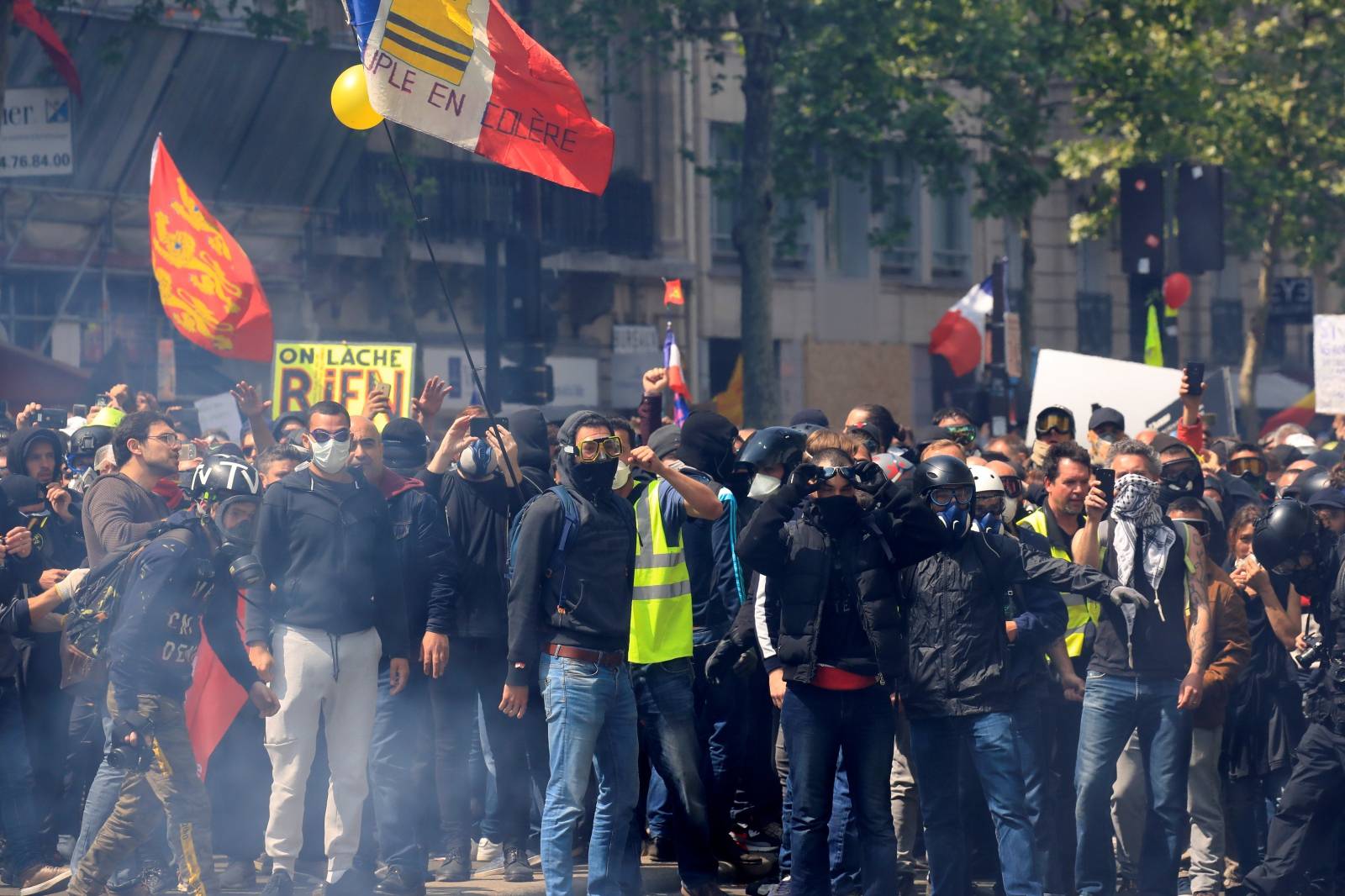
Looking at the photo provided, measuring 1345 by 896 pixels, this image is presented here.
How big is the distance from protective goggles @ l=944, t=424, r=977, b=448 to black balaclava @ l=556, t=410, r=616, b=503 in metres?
3.10

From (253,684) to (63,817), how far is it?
208cm

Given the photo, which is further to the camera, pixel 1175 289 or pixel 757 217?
pixel 757 217

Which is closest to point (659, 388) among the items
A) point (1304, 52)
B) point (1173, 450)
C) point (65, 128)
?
point (1173, 450)

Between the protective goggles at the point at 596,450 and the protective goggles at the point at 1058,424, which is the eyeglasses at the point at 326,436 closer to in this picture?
the protective goggles at the point at 596,450

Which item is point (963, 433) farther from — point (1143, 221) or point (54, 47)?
point (54, 47)

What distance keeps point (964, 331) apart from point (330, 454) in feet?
51.7

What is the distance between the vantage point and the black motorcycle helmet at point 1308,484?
945 centimetres

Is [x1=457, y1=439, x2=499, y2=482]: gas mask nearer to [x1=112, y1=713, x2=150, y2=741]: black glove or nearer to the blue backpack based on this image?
the blue backpack

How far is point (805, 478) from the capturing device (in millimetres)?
7695

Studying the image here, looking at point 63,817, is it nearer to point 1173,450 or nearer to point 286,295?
point 1173,450

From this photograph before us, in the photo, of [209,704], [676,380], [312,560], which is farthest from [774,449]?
[676,380]

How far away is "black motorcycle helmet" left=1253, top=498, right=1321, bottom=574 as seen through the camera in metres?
8.39

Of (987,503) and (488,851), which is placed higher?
(987,503)

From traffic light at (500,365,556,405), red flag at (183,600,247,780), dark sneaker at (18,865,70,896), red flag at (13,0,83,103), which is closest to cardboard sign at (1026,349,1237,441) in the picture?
traffic light at (500,365,556,405)
